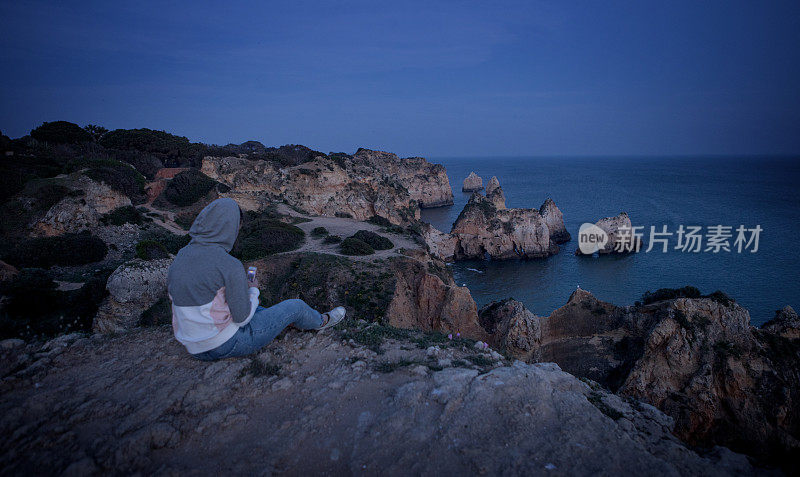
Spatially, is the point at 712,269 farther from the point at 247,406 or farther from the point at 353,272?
the point at 247,406

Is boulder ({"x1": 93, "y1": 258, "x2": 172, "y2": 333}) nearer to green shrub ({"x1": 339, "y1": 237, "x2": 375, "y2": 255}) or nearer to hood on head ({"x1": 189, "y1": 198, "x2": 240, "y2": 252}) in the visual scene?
hood on head ({"x1": 189, "y1": 198, "x2": 240, "y2": 252})

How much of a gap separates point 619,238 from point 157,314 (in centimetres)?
4997

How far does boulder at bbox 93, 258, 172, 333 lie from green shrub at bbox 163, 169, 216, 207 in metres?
22.9

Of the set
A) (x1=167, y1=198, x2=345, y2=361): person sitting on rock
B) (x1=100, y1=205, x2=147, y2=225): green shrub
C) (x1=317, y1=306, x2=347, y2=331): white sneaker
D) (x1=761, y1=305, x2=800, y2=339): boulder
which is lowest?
(x1=761, y1=305, x2=800, y2=339): boulder

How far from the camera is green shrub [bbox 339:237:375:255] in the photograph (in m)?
23.1

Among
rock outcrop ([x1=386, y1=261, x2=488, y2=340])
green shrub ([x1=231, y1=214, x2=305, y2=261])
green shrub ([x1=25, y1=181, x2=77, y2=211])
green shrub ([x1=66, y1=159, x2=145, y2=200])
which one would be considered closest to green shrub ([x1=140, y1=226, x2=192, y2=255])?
green shrub ([x1=231, y1=214, x2=305, y2=261])

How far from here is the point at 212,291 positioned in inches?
154

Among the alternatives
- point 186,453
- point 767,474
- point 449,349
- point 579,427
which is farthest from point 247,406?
point 767,474

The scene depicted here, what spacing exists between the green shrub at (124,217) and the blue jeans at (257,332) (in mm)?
25390

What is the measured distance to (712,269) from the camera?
37000 mm

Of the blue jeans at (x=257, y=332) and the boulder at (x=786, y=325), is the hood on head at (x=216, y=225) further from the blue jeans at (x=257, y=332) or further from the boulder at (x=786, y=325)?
the boulder at (x=786, y=325)

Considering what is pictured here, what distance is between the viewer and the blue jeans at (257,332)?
4367 millimetres

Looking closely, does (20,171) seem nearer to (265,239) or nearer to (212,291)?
(265,239)

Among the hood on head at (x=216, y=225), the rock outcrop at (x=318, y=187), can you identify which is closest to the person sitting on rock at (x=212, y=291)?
the hood on head at (x=216, y=225)
